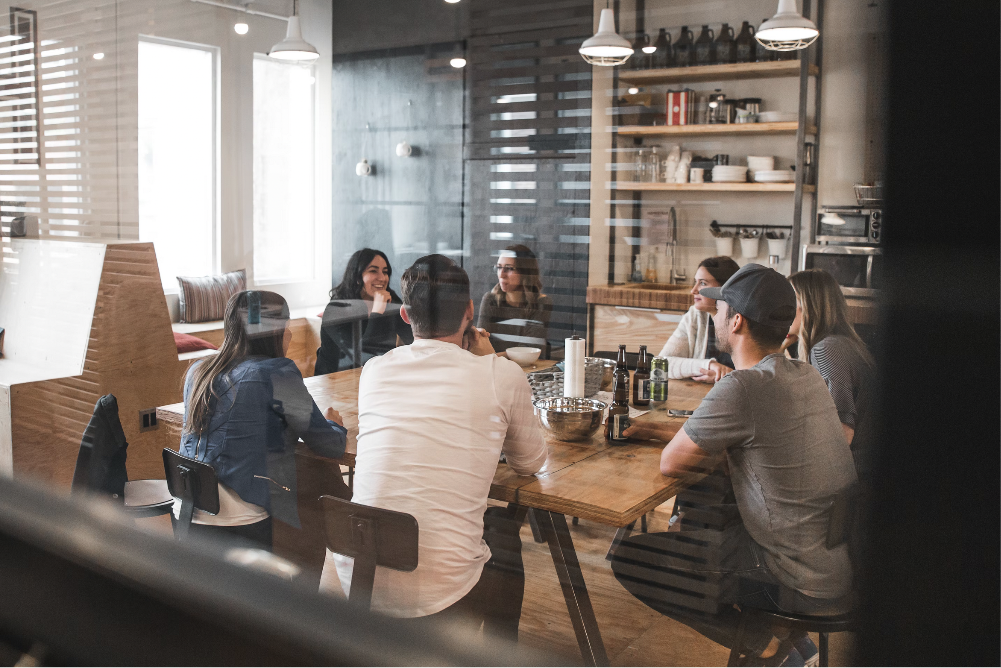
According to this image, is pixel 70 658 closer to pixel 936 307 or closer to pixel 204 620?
pixel 204 620

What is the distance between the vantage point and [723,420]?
1.83 ft

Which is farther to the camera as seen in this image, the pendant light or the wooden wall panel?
the wooden wall panel

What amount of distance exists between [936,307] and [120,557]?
0.65 m

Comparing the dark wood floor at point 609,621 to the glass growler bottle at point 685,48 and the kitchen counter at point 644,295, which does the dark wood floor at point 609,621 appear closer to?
the kitchen counter at point 644,295

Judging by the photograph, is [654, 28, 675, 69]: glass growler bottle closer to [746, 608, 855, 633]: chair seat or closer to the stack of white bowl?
the stack of white bowl

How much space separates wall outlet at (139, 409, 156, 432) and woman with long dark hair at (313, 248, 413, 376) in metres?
0.26

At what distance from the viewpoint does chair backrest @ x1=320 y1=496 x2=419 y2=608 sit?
0.63m

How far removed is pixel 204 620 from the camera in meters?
0.58

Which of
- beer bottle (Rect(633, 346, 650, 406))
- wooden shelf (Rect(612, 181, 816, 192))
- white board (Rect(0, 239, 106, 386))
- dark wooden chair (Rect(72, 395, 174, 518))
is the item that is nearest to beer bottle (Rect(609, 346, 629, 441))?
beer bottle (Rect(633, 346, 650, 406))

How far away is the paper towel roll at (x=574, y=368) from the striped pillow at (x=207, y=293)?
12.6 inches

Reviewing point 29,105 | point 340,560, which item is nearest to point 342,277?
point 340,560

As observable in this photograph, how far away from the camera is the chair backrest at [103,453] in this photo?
838 millimetres

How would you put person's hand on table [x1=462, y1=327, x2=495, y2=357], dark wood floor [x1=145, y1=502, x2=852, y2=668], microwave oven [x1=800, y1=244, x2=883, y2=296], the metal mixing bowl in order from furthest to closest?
1. the metal mixing bowl
2. person's hand on table [x1=462, y1=327, x2=495, y2=357]
3. dark wood floor [x1=145, y1=502, x2=852, y2=668]
4. microwave oven [x1=800, y1=244, x2=883, y2=296]

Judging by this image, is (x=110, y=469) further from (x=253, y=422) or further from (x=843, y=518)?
(x=843, y=518)
